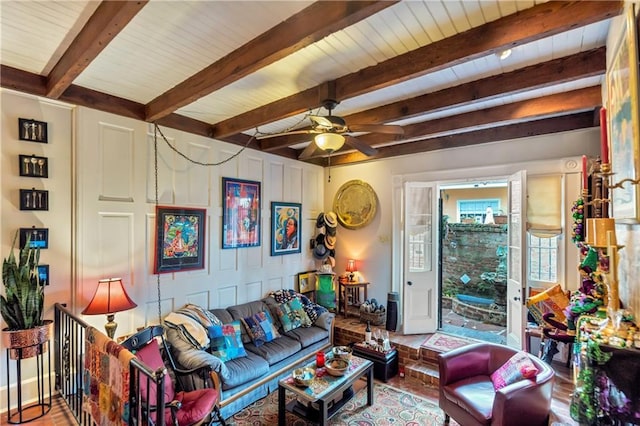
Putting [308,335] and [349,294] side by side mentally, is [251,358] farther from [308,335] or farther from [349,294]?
[349,294]

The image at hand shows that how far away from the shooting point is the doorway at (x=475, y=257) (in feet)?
19.3

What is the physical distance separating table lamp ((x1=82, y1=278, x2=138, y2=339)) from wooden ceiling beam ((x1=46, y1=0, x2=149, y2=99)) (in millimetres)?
1667

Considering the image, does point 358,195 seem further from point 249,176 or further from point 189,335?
point 189,335

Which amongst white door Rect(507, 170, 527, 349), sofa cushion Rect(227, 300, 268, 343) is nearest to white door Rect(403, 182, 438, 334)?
white door Rect(507, 170, 527, 349)

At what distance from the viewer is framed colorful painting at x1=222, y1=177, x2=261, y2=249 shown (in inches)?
158

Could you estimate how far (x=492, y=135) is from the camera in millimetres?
3963

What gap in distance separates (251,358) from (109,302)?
1.51 meters

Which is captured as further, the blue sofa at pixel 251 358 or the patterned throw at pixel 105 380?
the blue sofa at pixel 251 358

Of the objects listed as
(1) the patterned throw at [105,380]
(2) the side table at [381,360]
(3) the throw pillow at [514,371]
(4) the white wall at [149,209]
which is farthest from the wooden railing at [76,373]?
(3) the throw pillow at [514,371]

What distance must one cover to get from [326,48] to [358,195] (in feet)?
10.5

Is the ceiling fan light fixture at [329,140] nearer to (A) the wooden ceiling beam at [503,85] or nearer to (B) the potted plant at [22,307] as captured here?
(A) the wooden ceiling beam at [503,85]

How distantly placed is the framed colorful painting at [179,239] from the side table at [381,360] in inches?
88.2

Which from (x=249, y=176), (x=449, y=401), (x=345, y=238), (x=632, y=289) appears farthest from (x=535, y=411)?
(x=249, y=176)

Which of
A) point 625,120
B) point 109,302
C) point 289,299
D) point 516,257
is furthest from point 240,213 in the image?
point 625,120
